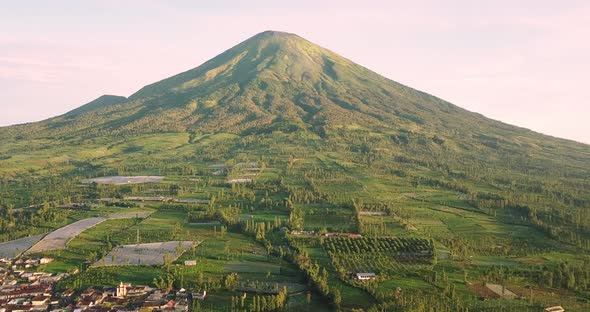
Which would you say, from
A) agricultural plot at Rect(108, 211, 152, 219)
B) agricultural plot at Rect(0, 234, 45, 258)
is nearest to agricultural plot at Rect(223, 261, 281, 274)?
agricultural plot at Rect(0, 234, 45, 258)

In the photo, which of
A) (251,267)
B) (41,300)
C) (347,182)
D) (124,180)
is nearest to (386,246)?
(251,267)

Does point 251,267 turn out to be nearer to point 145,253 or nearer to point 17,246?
point 145,253

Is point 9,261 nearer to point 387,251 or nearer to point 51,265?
point 51,265

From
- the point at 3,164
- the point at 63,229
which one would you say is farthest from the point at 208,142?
the point at 63,229

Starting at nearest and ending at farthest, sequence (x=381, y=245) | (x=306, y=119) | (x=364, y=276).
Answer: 1. (x=364, y=276)
2. (x=381, y=245)
3. (x=306, y=119)

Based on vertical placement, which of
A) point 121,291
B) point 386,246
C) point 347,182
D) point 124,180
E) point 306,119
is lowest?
point 121,291

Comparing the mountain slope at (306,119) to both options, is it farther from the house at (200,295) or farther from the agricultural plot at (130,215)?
the house at (200,295)

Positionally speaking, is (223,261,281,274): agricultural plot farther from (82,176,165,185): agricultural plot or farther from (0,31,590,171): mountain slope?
(0,31,590,171): mountain slope
